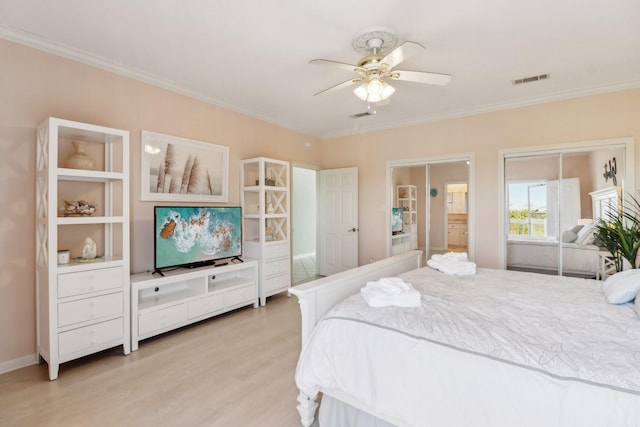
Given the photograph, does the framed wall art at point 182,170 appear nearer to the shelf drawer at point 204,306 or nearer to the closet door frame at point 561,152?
the shelf drawer at point 204,306

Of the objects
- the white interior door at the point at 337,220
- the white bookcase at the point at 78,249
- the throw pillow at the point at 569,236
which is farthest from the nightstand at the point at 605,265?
the white bookcase at the point at 78,249

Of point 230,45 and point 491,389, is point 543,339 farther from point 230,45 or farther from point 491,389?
point 230,45

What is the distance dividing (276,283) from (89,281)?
2.24 metres

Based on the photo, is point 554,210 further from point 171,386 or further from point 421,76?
point 171,386

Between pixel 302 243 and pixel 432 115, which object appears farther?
pixel 302 243

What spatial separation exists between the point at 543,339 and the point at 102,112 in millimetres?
3857

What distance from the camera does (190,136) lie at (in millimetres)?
3723

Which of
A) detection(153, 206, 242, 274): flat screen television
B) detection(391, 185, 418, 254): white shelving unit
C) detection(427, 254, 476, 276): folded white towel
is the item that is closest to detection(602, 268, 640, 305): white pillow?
detection(427, 254, 476, 276): folded white towel

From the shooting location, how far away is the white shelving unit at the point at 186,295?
9.46ft

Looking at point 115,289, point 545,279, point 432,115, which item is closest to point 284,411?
point 115,289

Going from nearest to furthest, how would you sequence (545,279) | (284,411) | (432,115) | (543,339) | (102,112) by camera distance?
(543,339) < (284,411) < (545,279) < (102,112) < (432,115)

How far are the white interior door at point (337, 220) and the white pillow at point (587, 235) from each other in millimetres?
3046

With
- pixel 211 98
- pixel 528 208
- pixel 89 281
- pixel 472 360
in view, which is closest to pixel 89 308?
pixel 89 281

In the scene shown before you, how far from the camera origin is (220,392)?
2.19 m
